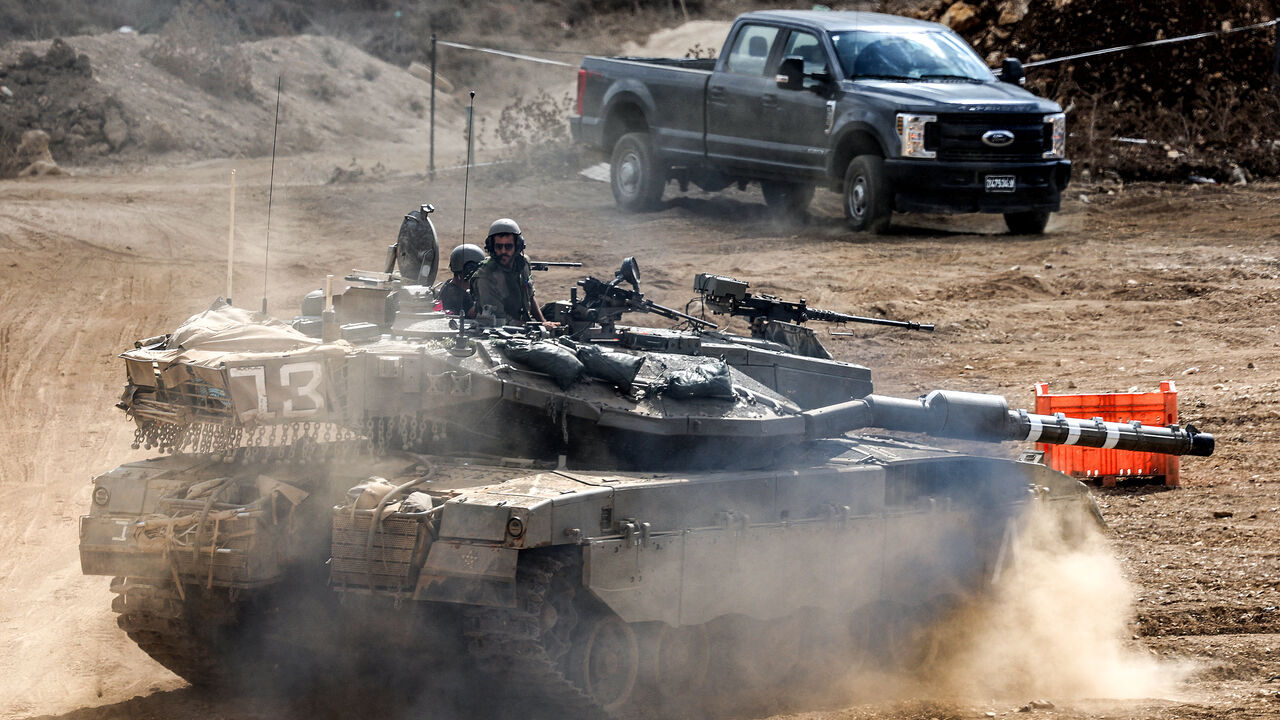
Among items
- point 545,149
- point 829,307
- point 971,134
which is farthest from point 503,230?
point 545,149

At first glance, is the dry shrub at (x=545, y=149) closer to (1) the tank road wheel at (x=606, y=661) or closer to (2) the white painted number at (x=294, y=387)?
(2) the white painted number at (x=294, y=387)

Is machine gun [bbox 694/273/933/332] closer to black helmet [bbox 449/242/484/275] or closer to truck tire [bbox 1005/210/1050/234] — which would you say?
black helmet [bbox 449/242/484/275]

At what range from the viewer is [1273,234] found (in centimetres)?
1625

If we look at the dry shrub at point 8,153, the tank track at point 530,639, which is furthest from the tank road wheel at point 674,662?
the dry shrub at point 8,153

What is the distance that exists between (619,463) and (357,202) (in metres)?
11.5

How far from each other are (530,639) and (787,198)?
11.4 metres

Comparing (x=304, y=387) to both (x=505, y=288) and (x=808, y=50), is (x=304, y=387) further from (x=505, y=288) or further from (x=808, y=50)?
(x=808, y=50)

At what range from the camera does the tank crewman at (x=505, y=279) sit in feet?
32.4

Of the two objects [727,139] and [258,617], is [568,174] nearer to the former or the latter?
[727,139]

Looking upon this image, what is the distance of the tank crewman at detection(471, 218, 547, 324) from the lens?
32.4ft

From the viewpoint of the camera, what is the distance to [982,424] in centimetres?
938

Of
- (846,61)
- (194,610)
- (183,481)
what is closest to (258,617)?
(194,610)

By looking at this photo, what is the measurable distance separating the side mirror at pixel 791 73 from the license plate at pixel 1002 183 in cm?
220

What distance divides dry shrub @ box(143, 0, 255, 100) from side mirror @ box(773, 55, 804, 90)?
484 inches
